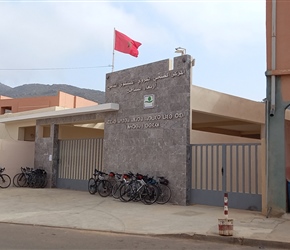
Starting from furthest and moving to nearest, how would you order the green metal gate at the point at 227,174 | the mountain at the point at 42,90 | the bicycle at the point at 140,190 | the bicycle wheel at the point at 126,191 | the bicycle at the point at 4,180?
the mountain at the point at 42,90 → the bicycle at the point at 4,180 → the bicycle wheel at the point at 126,191 → the bicycle at the point at 140,190 → the green metal gate at the point at 227,174

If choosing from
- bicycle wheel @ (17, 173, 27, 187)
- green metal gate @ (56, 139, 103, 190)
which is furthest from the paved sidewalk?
bicycle wheel @ (17, 173, 27, 187)

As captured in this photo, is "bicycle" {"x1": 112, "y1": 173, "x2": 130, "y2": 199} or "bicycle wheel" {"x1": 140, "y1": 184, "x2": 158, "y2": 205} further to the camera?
"bicycle" {"x1": 112, "y1": 173, "x2": 130, "y2": 199}

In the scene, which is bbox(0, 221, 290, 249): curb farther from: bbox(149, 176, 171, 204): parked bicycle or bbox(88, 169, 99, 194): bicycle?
bbox(88, 169, 99, 194): bicycle

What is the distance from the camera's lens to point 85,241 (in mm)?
7555

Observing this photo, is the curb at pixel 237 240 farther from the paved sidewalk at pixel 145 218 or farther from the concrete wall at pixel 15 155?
the concrete wall at pixel 15 155

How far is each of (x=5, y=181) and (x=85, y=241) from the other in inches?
517

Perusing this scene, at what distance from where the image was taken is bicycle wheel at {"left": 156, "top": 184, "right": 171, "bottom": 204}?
1325 centimetres

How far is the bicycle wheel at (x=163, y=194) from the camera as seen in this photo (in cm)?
1325

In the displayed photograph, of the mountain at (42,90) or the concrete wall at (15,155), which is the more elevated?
the mountain at (42,90)

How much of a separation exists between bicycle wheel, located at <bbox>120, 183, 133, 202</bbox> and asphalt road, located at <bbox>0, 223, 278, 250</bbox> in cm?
492

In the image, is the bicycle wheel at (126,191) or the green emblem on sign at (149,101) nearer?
the bicycle wheel at (126,191)

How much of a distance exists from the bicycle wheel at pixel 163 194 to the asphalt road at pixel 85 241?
491 centimetres

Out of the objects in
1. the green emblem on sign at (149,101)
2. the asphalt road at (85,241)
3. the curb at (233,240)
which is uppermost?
the green emblem on sign at (149,101)

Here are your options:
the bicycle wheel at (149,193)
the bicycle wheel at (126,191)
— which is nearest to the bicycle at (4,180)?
the bicycle wheel at (126,191)
